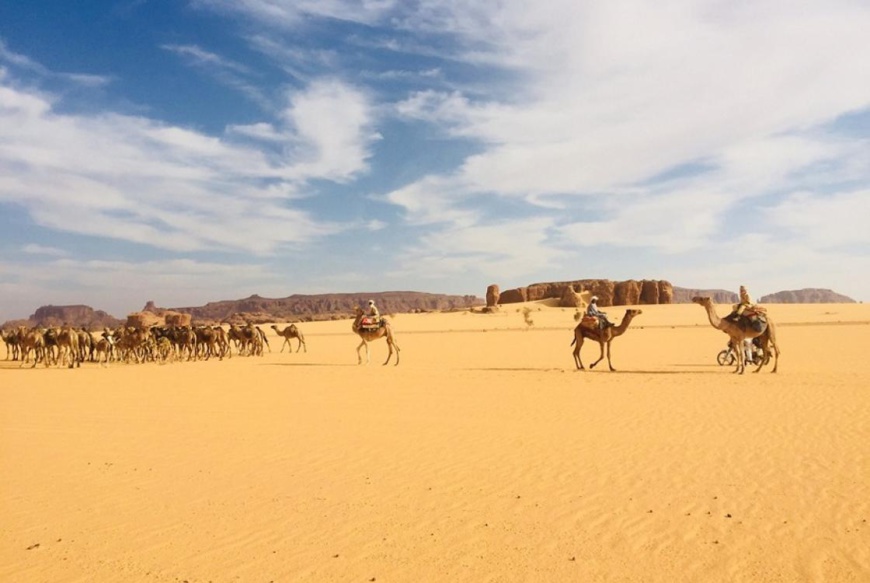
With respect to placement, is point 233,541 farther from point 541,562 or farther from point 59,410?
point 59,410

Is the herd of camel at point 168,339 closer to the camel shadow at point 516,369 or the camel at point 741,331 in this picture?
the camel at point 741,331

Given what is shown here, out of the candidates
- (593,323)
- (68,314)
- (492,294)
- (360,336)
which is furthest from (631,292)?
(68,314)

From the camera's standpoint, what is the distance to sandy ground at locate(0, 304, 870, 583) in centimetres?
487

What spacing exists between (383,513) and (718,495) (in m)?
3.75

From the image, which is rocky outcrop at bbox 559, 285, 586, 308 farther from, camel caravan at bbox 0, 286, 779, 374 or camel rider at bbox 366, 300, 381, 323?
camel rider at bbox 366, 300, 381, 323

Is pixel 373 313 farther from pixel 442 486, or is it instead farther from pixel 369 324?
pixel 442 486

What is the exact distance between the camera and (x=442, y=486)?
6918 mm

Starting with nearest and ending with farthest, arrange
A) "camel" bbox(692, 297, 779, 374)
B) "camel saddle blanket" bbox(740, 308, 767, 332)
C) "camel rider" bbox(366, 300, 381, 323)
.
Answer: "camel saddle blanket" bbox(740, 308, 767, 332) → "camel" bbox(692, 297, 779, 374) → "camel rider" bbox(366, 300, 381, 323)

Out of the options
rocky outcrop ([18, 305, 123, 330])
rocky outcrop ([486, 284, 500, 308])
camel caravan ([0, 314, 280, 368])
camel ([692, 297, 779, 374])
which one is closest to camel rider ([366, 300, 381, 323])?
camel caravan ([0, 314, 280, 368])

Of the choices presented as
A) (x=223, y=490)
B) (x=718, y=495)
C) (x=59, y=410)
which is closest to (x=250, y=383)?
(x=59, y=410)

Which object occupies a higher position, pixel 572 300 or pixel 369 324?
pixel 572 300

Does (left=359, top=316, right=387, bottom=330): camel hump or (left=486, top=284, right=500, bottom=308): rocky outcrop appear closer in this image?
(left=359, top=316, right=387, bottom=330): camel hump

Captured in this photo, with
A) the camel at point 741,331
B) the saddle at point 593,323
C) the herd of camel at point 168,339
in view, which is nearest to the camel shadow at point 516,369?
the herd of camel at point 168,339

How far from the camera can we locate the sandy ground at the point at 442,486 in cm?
487
